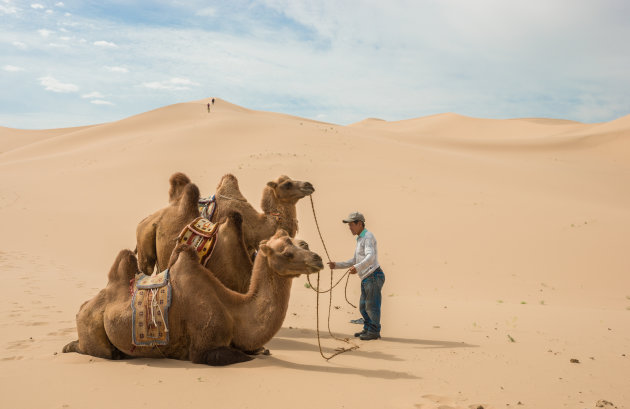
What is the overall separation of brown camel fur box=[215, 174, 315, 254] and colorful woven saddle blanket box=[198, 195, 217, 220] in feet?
0.19

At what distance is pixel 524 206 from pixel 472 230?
378 centimetres

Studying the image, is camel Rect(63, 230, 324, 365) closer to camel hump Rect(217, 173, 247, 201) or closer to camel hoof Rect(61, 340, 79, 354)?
camel hoof Rect(61, 340, 79, 354)

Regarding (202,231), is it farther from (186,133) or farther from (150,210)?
(186,133)

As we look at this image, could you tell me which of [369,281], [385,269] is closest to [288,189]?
[369,281]

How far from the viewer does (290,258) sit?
5.38 m

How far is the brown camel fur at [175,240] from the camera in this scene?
6.41 m

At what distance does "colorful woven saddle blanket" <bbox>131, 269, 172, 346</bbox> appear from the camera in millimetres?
5262

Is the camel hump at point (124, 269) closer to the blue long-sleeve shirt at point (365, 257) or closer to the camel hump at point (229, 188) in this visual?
the camel hump at point (229, 188)

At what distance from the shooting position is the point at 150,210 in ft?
69.8

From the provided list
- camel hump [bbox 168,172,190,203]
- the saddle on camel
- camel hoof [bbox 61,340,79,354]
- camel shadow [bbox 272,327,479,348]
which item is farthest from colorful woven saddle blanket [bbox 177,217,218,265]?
camel shadow [bbox 272,327,479,348]

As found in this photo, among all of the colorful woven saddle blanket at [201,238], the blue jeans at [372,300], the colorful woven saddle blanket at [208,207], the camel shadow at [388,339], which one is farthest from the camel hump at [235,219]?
the blue jeans at [372,300]

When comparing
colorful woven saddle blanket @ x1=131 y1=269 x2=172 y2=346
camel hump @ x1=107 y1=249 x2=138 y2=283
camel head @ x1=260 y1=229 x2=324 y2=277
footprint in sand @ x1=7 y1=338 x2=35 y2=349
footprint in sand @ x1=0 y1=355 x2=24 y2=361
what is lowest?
footprint in sand @ x1=7 y1=338 x2=35 y2=349

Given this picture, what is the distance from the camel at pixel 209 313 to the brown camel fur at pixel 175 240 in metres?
0.88

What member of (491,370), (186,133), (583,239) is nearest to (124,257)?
(491,370)
